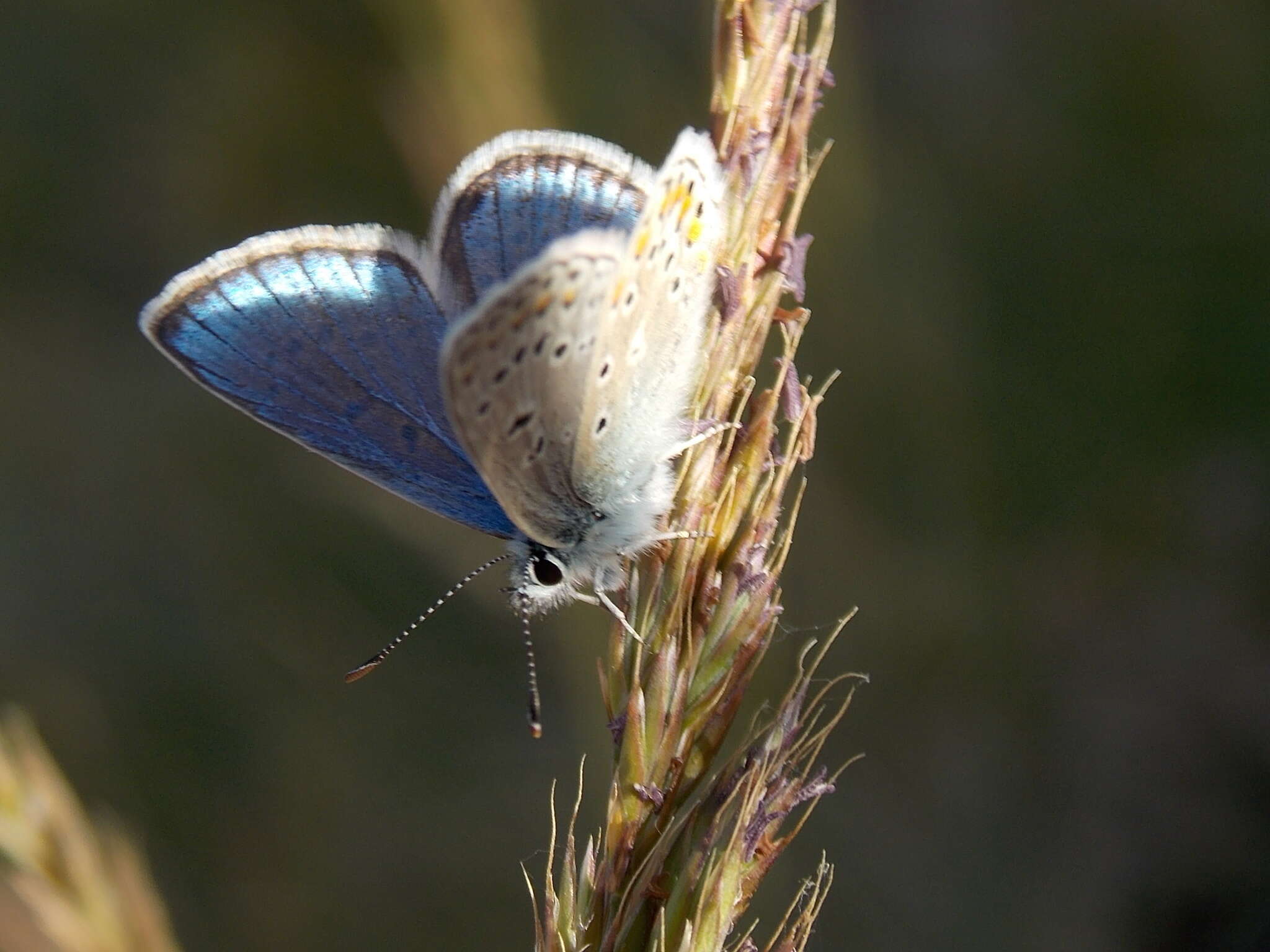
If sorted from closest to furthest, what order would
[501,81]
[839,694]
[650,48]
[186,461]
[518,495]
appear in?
[518,495] < [501,81] < [839,694] < [650,48] < [186,461]

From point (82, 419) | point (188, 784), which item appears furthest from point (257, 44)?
point (188, 784)

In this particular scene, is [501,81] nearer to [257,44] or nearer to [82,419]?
[257,44]

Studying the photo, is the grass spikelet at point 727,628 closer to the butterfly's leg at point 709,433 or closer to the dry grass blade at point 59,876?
the butterfly's leg at point 709,433

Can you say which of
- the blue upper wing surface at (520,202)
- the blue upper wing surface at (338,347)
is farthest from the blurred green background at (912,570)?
the blue upper wing surface at (338,347)

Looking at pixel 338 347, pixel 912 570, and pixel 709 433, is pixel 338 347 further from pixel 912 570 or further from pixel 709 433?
pixel 912 570

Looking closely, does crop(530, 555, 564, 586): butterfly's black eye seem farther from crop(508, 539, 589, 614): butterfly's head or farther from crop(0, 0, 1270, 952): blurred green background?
crop(0, 0, 1270, 952): blurred green background

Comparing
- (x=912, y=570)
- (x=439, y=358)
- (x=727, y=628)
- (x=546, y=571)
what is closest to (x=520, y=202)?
(x=439, y=358)
